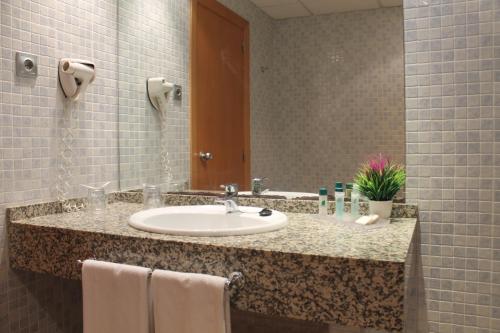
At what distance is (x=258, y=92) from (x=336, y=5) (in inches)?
17.9

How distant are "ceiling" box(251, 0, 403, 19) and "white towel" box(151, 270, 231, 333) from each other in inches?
43.4

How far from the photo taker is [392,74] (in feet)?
5.27

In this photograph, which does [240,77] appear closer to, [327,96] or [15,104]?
[327,96]

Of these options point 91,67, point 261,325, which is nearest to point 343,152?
point 261,325

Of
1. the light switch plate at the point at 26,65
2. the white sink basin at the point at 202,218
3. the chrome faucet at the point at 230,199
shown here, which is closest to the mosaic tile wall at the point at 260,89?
the chrome faucet at the point at 230,199

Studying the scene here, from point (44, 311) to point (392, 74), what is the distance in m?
1.63

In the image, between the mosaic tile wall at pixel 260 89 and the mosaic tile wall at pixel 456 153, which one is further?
the mosaic tile wall at pixel 260 89

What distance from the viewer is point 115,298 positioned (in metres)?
1.35

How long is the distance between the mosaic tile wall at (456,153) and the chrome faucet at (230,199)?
2.08 feet

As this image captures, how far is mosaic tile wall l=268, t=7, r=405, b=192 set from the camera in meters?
1.61

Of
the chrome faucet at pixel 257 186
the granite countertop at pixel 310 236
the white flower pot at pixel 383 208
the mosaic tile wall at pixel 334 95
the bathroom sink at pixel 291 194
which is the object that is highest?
A: the mosaic tile wall at pixel 334 95

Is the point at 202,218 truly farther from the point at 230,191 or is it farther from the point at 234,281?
the point at 234,281

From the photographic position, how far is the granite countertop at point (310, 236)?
112 cm

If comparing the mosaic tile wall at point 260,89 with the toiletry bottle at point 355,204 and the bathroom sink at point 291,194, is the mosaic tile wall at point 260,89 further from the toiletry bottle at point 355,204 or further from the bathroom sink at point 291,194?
the toiletry bottle at point 355,204
